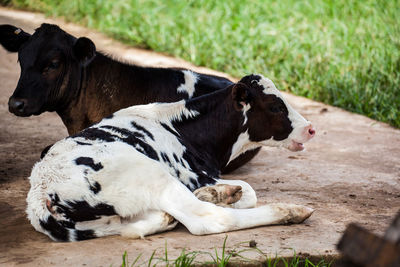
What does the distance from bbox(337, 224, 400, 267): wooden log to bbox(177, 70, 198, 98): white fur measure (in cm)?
409

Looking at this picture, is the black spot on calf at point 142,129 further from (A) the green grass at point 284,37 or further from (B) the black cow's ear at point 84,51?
(A) the green grass at point 284,37

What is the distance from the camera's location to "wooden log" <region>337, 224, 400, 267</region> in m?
2.19

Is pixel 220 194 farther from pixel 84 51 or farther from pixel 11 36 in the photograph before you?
pixel 11 36

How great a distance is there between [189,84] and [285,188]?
4.74 feet

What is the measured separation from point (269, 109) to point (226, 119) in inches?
14.4

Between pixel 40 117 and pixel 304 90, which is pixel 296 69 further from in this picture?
pixel 40 117

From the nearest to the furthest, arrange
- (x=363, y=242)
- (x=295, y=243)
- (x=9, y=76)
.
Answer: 1. (x=363, y=242)
2. (x=295, y=243)
3. (x=9, y=76)

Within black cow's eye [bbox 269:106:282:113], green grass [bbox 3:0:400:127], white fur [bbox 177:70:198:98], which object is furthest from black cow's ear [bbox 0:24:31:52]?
green grass [bbox 3:0:400:127]

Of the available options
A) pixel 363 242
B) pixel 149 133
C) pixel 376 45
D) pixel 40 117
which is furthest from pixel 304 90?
pixel 363 242

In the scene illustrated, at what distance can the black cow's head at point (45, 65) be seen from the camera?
227 inches

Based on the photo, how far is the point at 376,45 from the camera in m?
10.6

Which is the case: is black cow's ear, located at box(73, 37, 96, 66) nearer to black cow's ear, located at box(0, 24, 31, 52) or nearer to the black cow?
the black cow

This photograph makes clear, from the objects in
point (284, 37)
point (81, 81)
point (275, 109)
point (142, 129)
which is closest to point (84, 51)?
point (81, 81)

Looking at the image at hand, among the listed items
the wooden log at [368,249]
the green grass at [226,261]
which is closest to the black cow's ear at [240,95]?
the green grass at [226,261]
